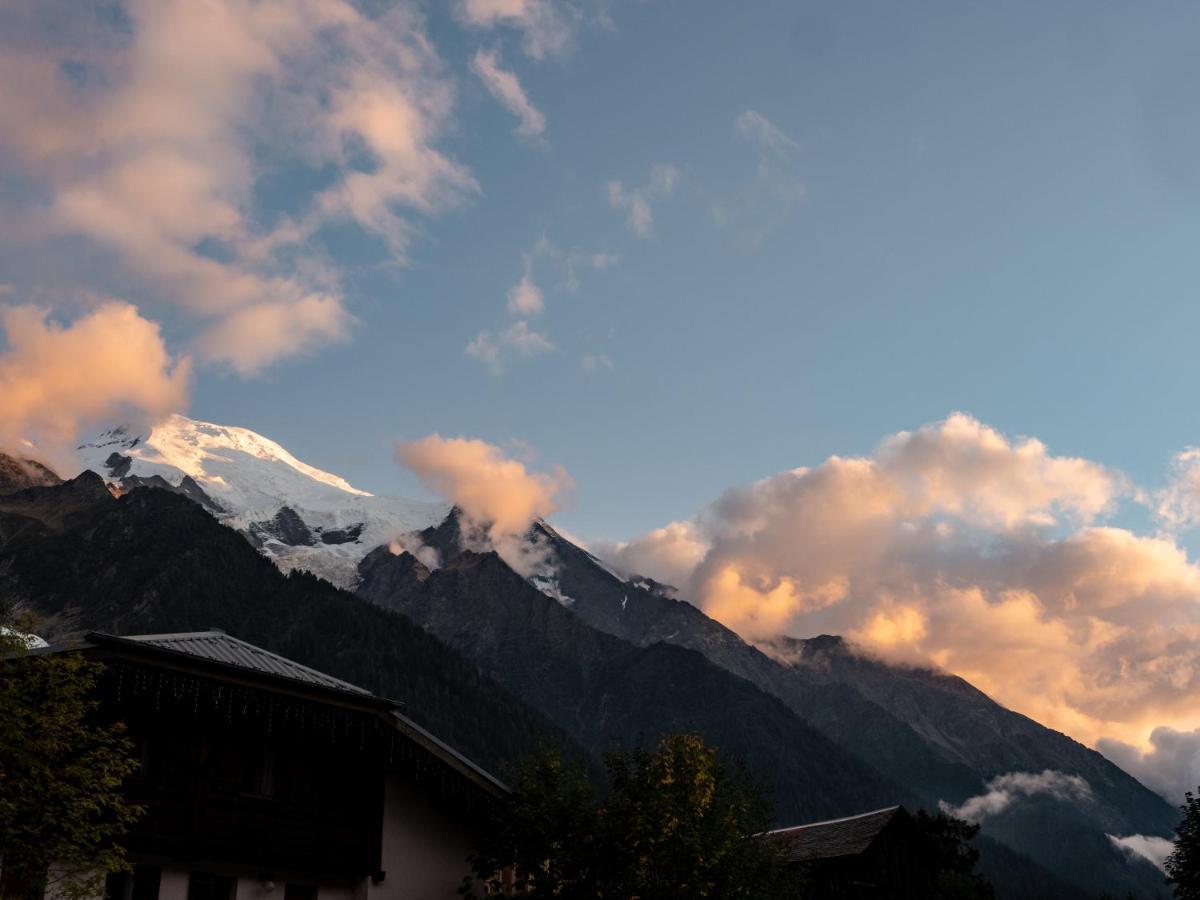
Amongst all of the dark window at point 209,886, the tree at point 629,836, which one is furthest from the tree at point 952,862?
the dark window at point 209,886

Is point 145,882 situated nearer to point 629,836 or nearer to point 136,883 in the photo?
point 136,883

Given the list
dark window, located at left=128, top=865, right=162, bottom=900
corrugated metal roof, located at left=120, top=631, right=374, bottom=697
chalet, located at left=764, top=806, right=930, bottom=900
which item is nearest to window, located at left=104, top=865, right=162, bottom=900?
dark window, located at left=128, top=865, right=162, bottom=900

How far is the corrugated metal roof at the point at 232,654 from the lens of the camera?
3272cm

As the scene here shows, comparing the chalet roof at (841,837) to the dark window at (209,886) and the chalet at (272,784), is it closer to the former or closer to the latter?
the chalet at (272,784)

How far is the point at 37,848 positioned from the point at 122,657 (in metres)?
5.97

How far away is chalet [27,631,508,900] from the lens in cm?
3166

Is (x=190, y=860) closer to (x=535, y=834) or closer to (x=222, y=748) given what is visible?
(x=222, y=748)

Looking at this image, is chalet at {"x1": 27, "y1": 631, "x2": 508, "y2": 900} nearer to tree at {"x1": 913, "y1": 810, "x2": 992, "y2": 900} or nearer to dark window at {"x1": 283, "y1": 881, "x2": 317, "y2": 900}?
dark window at {"x1": 283, "y1": 881, "x2": 317, "y2": 900}

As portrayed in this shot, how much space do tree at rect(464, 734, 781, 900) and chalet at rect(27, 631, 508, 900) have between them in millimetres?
1590

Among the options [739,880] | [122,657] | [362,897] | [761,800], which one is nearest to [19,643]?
[122,657]

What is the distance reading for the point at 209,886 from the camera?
32719 millimetres

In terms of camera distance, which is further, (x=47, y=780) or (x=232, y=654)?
(x=232, y=654)

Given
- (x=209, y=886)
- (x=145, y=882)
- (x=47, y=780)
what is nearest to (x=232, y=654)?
(x=209, y=886)

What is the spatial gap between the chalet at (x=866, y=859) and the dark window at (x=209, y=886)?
34.5 meters
